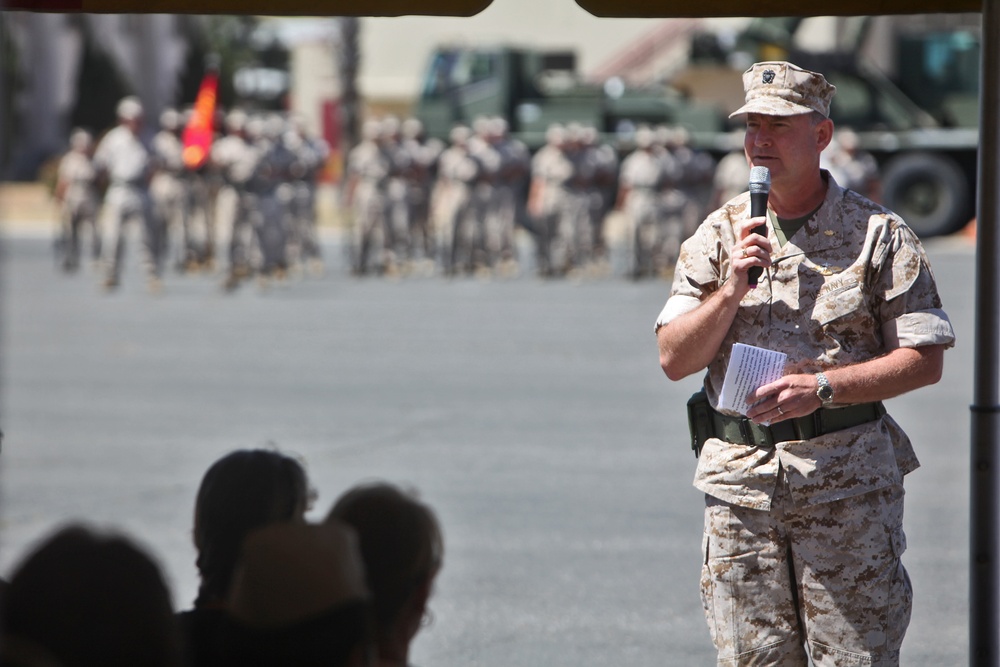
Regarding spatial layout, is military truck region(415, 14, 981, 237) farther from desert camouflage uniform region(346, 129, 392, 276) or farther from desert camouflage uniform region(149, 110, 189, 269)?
desert camouflage uniform region(149, 110, 189, 269)

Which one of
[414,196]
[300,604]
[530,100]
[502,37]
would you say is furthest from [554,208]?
[502,37]

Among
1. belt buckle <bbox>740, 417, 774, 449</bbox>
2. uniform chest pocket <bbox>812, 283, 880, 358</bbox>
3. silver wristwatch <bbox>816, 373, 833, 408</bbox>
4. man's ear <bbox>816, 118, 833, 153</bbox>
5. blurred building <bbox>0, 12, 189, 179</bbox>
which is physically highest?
blurred building <bbox>0, 12, 189, 179</bbox>

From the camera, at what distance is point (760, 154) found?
3301mm

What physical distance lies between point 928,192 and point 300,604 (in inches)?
972

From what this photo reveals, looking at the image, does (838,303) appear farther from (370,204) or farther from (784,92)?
(370,204)

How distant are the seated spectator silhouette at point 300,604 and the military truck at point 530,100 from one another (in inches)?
971

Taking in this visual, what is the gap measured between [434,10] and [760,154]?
90cm

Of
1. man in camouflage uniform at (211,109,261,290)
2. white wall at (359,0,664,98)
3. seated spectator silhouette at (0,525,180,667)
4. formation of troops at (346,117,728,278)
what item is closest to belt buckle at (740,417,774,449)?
seated spectator silhouette at (0,525,180,667)

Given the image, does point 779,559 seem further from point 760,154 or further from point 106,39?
point 106,39

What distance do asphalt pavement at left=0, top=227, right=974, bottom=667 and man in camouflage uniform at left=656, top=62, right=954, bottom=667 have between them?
4.96ft

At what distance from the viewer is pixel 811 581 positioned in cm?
332

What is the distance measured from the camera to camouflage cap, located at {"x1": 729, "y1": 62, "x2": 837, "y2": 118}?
327 cm

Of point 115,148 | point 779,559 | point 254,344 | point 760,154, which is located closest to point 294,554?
point 779,559

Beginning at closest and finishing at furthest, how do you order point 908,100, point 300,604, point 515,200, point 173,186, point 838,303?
point 300,604 < point 838,303 < point 173,186 < point 515,200 < point 908,100
